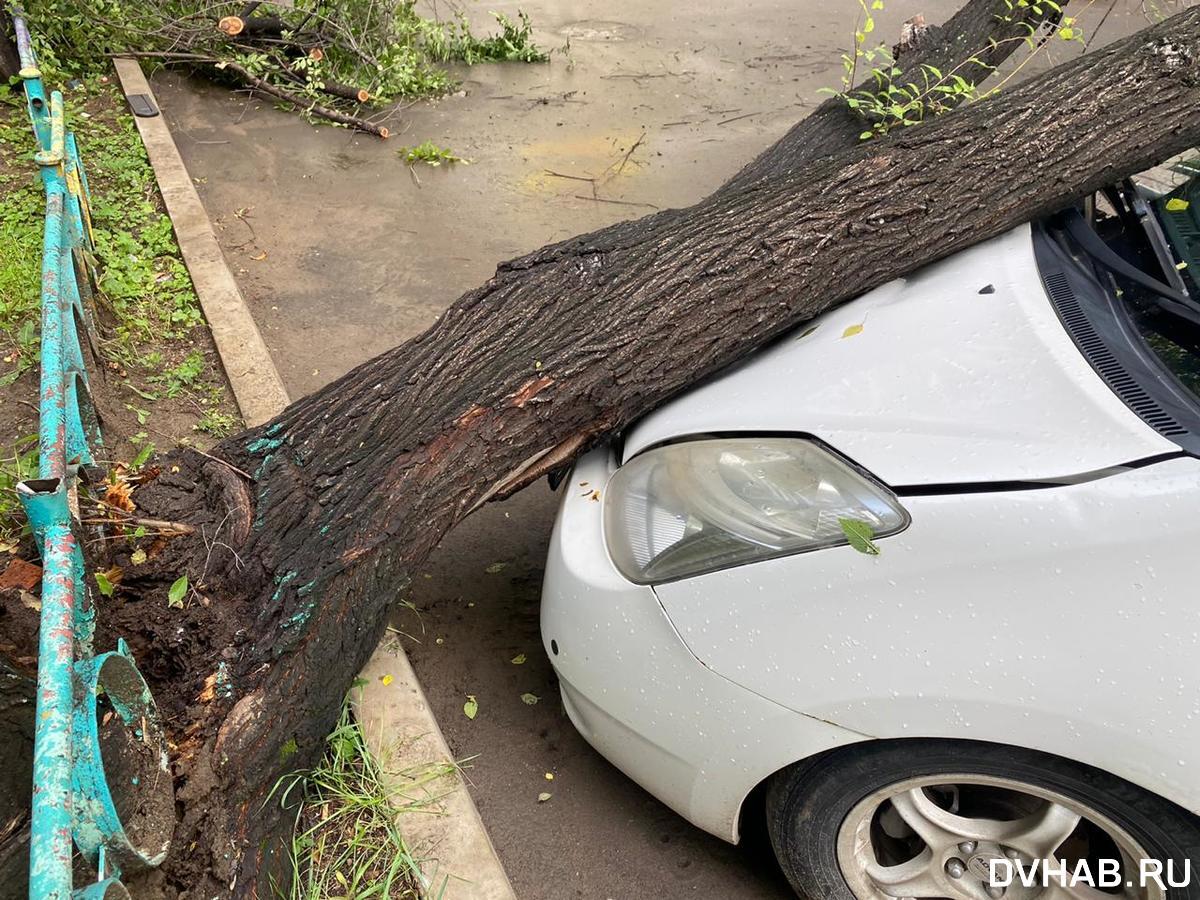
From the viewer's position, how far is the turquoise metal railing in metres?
1.28

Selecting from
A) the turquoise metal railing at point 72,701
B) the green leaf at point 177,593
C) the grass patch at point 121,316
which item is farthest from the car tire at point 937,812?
the grass patch at point 121,316

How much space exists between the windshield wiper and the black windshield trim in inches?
2.3

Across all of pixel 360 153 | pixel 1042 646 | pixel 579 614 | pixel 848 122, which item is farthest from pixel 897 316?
pixel 360 153

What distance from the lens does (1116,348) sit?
191 cm

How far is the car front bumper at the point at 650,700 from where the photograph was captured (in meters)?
1.88

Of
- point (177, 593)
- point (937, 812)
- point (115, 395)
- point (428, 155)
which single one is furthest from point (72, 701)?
point (428, 155)

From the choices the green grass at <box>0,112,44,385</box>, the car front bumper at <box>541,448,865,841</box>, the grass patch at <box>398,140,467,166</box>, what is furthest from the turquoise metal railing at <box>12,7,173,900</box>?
the grass patch at <box>398,140,467,166</box>

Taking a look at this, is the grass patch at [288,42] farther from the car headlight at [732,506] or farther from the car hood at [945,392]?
the car headlight at [732,506]

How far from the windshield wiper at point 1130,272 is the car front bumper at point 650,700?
1.31 metres

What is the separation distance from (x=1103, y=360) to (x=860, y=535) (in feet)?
2.14

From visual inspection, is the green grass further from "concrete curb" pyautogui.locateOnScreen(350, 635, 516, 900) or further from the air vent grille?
the air vent grille

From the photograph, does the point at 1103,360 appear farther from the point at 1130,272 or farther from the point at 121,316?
the point at 121,316

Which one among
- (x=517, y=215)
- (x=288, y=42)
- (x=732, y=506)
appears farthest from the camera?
(x=288, y=42)

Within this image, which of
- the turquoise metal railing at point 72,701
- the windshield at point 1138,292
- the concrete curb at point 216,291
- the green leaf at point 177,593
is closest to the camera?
the turquoise metal railing at point 72,701
